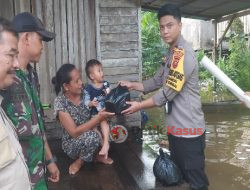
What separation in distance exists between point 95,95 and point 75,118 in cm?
40

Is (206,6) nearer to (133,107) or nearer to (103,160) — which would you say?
(103,160)

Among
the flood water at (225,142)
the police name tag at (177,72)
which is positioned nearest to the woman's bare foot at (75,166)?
the police name tag at (177,72)

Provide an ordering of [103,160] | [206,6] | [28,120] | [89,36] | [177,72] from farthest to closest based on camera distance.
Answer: [206,6]
[89,36]
[103,160]
[177,72]
[28,120]

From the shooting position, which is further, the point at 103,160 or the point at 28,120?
the point at 103,160

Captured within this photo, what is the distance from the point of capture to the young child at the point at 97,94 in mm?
4285

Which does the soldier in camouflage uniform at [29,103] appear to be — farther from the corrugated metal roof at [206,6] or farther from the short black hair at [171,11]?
the corrugated metal roof at [206,6]

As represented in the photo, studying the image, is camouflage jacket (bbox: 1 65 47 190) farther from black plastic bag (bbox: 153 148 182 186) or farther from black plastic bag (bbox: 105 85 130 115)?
black plastic bag (bbox: 153 148 182 186)

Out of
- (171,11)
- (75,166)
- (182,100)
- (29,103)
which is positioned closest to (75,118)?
(75,166)

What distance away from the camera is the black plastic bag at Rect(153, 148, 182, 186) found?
3.61 meters

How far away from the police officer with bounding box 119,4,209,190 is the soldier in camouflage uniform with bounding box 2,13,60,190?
125 centimetres

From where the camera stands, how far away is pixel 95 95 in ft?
14.5

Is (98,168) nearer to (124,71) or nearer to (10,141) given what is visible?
(124,71)

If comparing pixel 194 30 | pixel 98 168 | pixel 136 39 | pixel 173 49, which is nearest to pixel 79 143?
pixel 98 168

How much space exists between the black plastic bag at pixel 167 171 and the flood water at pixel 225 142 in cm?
164
